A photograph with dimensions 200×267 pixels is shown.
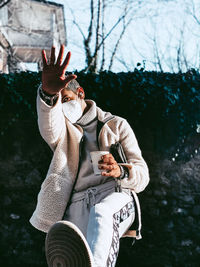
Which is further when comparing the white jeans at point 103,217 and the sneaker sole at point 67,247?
the white jeans at point 103,217

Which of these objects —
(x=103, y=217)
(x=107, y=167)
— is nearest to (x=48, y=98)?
(x=107, y=167)

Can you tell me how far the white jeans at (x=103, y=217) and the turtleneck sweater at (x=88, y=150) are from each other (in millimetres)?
55

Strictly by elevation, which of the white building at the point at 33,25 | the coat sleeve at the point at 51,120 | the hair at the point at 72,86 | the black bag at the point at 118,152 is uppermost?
the white building at the point at 33,25

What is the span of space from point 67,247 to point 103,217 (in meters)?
0.31

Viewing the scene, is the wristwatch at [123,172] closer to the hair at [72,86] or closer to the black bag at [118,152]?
the black bag at [118,152]

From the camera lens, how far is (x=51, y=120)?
A: 101 inches

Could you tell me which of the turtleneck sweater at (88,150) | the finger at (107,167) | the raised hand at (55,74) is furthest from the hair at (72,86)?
the finger at (107,167)

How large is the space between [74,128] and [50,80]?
22.0 inches

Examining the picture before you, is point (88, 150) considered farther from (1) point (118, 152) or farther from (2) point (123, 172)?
(2) point (123, 172)

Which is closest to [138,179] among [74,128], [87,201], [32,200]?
[87,201]

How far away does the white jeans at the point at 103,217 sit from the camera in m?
2.11

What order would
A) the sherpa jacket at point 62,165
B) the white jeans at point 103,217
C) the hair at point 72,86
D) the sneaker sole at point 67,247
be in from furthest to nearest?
the hair at point 72,86
the sherpa jacket at point 62,165
the white jeans at point 103,217
the sneaker sole at point 67,247

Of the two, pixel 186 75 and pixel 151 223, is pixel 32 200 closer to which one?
pixel 151 223

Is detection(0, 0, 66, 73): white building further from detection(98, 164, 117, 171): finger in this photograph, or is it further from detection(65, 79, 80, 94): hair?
detection(98, 164, 117, 171): finger
